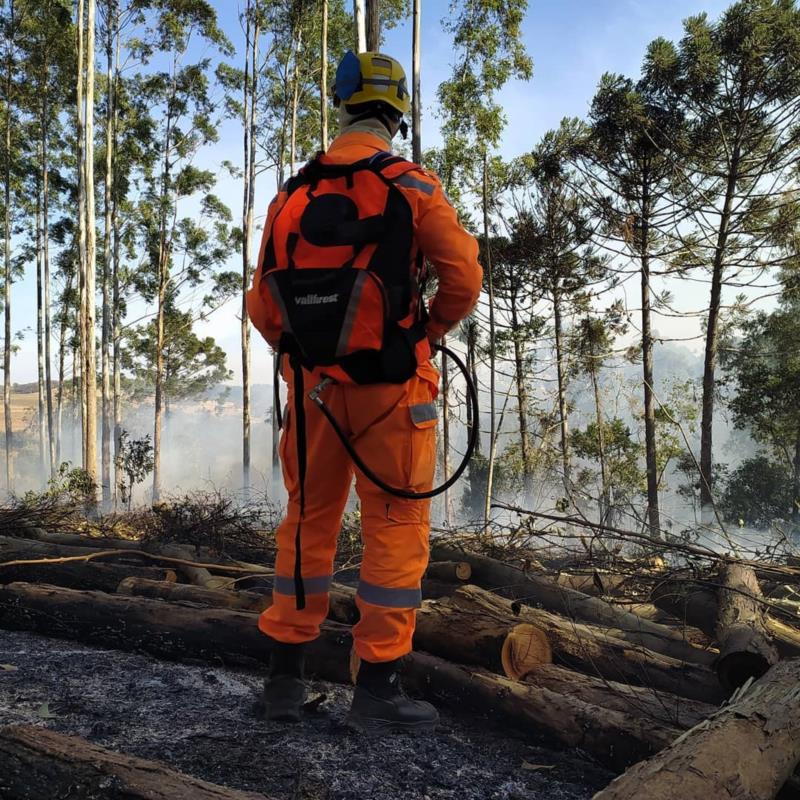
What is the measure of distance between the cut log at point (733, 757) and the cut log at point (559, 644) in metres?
0.56

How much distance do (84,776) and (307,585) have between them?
0.97m

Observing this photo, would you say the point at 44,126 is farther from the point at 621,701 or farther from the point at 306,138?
the point at 621,701

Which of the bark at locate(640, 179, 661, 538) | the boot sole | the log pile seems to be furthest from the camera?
the bark at locate(640, 179, 661, 538)

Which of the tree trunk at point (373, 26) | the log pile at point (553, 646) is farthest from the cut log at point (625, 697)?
the tree trunk at point (373, 26)

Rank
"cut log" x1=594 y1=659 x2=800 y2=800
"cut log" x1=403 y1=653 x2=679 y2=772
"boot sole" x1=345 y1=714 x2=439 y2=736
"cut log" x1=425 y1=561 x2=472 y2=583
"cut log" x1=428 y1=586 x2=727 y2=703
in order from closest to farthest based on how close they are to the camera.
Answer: "cut log" x1=594 y1=659 x2=800 y2=800, "cut log" x1=403 y1=653 x2=679 y2=772, "boot sole" x1=345 y1=714 x2=439 y2=736, "cut log" x1=428 y1=586 x2=727 y2=703, "cut log" x1=425 y1=561 x2=472 y2=583

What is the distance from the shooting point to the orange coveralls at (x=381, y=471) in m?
2.24

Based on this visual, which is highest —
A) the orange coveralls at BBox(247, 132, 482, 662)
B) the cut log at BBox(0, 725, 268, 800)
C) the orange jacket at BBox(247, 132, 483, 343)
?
the orange jacket at BBox(247, 132, 483, 343)

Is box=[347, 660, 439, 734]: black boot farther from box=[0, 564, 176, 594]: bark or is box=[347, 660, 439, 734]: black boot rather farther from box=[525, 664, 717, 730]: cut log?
box=[0, 564, 176, 594]: bark

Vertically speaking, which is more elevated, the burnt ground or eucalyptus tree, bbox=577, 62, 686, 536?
eucalyptus tree, bbox=577, 62, 686, 536

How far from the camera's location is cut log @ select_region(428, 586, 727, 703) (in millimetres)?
2486

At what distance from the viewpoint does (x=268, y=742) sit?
6.81 feet

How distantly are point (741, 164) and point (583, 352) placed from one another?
7207 millimetres

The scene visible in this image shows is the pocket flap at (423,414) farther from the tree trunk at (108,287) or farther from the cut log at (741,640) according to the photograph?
the tree trunk at (108,287)

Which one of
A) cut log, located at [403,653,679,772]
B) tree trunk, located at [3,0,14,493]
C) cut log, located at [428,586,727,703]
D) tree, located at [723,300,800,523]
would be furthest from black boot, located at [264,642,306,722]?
tree trunk, located at [3,0,14,493]
